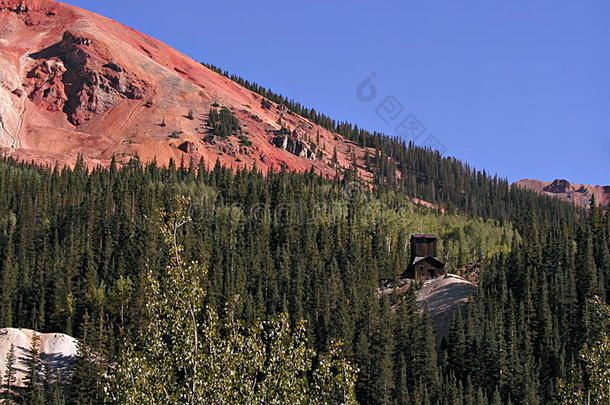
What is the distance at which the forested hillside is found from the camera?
94.4 metres

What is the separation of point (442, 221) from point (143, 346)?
174 meters

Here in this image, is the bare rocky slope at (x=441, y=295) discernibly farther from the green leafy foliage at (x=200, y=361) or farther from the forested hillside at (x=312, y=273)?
the green leafy foliage at (x=200, y=361)

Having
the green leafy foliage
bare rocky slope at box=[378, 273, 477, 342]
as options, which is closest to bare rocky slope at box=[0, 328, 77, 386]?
bare rocky slope at box=[378, 273, 477, 342]

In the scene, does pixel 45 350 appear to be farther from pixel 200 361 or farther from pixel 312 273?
pixel 200 361

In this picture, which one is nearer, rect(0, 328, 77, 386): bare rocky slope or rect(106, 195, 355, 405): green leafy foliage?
rect(106, 195, 355, 405): green leafy foliage

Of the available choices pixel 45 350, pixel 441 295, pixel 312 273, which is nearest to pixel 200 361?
pixel 45 350

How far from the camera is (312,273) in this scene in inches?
5010

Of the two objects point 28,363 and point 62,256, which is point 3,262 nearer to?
point 62,256

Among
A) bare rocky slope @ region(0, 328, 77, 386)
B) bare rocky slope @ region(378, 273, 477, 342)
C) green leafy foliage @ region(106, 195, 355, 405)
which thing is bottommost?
bare rocky slope @ region(0, 328, 77, 386)

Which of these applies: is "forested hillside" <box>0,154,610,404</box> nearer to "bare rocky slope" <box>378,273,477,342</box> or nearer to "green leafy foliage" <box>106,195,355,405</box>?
"bare rocky slope" <box>378,273,477,342</box>

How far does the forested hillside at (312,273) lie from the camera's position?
94.4m

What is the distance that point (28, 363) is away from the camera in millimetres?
88750

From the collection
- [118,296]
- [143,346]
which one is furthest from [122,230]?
[143,346]

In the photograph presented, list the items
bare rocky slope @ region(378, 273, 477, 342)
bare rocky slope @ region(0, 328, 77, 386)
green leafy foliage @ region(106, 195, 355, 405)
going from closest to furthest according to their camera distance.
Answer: green leafy foliage @ region(106, 195, 355, 405), bare rocky slope @ region(0, 328, 77, 386), bare rocky slope @ region(378, 273, 477, 342)
